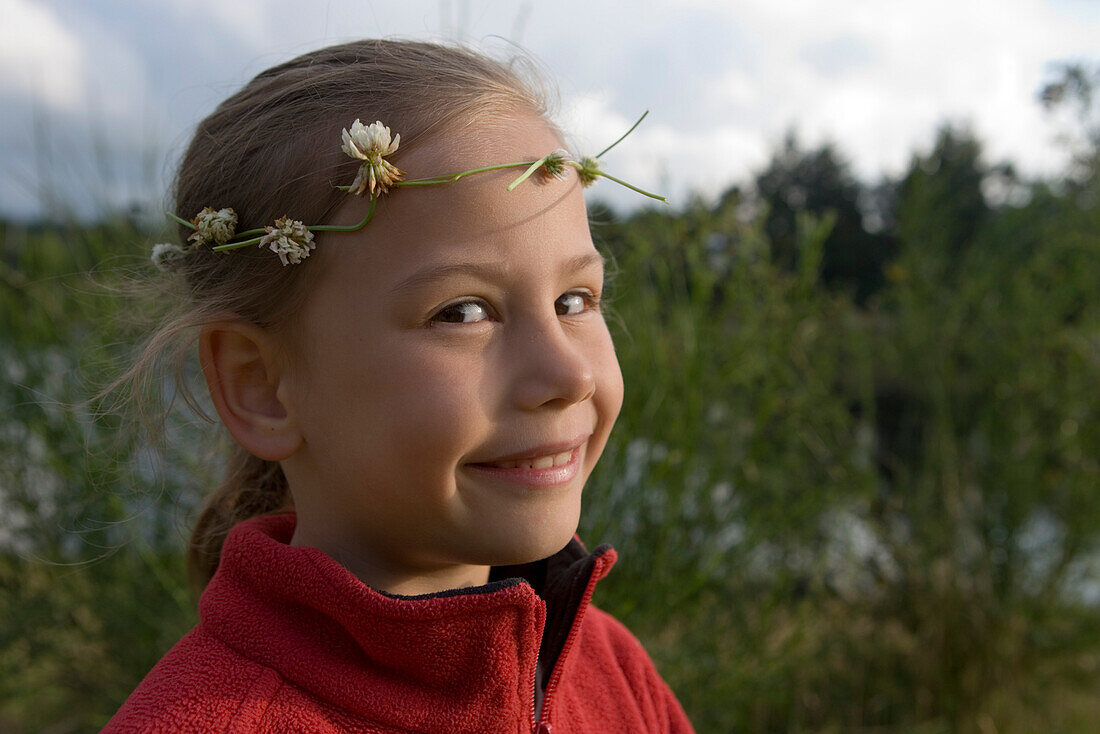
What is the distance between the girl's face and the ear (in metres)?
0.03

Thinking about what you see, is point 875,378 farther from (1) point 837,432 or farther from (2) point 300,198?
(2) point 300,198

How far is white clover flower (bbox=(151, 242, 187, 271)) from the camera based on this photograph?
1243 mm

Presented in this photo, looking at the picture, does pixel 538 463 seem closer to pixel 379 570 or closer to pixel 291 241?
pixel 379 570

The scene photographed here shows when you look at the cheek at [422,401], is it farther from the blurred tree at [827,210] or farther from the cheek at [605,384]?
the blurred tree at [827,210]

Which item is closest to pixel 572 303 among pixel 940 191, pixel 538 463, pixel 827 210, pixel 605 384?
pixel 605 384

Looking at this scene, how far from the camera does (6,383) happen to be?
284cm

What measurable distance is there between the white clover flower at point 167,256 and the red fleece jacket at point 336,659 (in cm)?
44

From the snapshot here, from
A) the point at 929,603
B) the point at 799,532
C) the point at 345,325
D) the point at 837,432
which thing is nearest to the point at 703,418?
the point at 799,532

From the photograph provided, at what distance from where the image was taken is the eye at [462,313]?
986mm

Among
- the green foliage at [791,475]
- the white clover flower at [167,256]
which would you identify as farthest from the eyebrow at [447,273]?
the green foliage at [791,475]

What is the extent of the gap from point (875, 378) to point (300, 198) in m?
3.46

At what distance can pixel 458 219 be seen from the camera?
0.98 meters

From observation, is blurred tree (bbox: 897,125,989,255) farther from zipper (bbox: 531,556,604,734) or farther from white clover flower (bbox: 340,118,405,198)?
white clover flower (bbox: 340,118,405,198)

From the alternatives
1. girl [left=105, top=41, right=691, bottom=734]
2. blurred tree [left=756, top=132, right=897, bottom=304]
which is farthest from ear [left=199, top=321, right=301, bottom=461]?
blurred tree [left=756, top=132, right=897, bottom=304]
